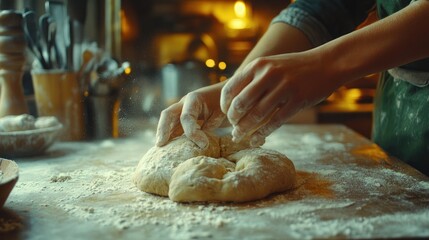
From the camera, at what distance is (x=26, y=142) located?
1718 millimetres

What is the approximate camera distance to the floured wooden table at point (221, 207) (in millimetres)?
971

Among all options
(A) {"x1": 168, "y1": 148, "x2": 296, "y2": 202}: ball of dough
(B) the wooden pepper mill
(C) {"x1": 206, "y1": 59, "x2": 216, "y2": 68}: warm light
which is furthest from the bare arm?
(C) {"x1": 206, "y1": 59, "x2": 216, "y2": 68}: warm light

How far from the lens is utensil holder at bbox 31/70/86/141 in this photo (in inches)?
81.5

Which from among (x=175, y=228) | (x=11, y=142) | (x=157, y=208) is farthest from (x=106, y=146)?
(x=175, y=228)

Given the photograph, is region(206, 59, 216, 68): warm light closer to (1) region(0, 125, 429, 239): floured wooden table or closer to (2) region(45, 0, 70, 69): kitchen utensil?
(2) region(45, 0, 70, 69): kitchen utensil

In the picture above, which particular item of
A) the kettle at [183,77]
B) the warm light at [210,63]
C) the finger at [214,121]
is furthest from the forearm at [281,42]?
the warm light at [210,63]

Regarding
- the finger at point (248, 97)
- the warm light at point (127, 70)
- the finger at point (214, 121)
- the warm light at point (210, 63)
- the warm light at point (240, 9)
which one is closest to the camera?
the finger at point (248, 97)

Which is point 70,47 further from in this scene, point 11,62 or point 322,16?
point 322,16

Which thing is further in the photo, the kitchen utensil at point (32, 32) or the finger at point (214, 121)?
the kitchen utensil at point (32, 32)

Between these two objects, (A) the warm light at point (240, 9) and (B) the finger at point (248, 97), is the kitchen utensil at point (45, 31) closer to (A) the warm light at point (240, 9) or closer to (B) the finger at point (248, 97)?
Answer: (B) the finger at point (248, 97)

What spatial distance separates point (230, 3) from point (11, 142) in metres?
2.74

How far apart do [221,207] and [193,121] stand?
337mm

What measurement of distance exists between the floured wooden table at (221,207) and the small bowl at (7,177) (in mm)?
60

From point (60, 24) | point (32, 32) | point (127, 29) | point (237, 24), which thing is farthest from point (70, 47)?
point (237, 24)
